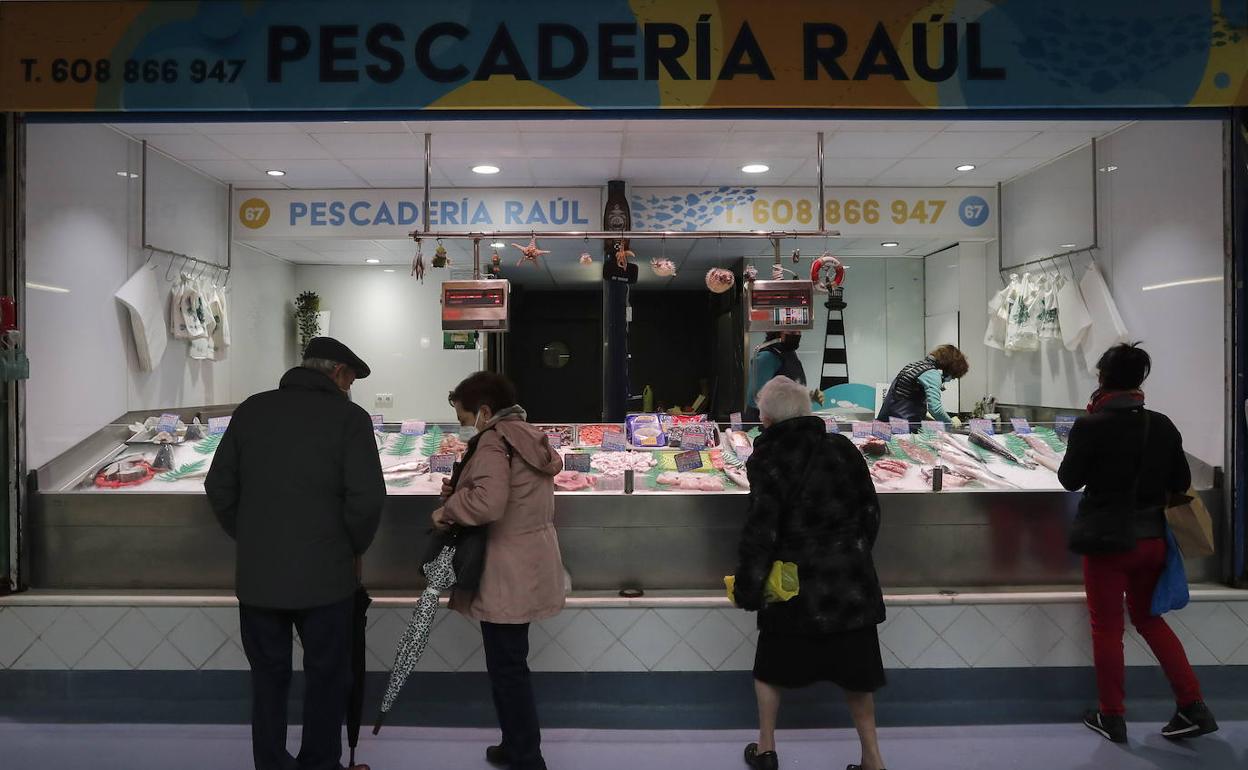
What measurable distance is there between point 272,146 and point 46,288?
1.97 meters

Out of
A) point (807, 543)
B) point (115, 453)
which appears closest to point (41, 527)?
point (115, 453)

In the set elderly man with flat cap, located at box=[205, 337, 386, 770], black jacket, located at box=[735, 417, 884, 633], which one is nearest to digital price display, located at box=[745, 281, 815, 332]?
black jacket, located at box=[735, 417, 884, 633]

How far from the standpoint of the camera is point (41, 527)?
3795mm

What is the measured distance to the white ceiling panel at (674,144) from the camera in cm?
533

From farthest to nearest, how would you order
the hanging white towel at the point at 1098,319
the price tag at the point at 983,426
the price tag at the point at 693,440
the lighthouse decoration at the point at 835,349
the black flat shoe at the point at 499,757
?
the lighthouse decoration at the point at 835,349, the hanging white towel at the point at 1098,319, the price tag at the point at 983,426, the price tag at the point at 693,440, the black flat shoe at the point at 499,757

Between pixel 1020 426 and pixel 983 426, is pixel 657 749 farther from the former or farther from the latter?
pixel 1020 426

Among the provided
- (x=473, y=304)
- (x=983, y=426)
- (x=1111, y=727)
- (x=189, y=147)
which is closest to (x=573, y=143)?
(x=473, y=304)

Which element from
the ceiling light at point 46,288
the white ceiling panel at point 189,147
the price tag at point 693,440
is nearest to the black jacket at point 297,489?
the ceiling light at point 46,288

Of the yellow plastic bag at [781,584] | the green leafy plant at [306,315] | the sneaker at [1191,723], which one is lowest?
the sneaker at [1191,723]

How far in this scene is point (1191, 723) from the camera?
3.26m

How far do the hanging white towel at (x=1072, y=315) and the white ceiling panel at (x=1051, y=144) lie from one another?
3.32 feet

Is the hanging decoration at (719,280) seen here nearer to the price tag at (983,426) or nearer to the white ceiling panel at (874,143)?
the white ceiling panel at (874,143)

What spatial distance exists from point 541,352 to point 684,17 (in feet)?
32.0

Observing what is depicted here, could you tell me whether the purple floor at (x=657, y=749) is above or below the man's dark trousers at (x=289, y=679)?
below
